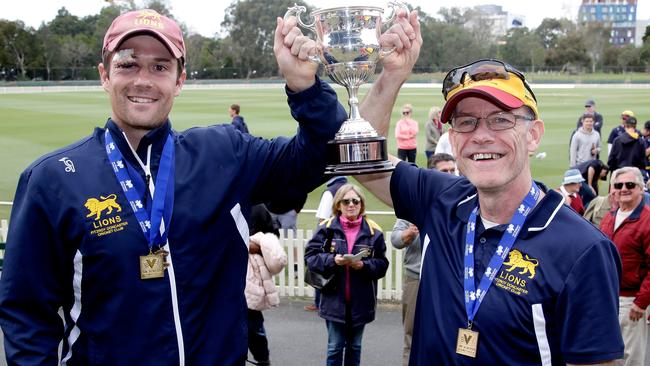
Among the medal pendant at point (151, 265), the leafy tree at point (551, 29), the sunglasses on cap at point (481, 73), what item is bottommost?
the medal pendant at point (151, 265)

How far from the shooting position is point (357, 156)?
2.77 m

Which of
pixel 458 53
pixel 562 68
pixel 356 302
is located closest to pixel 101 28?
pixel 458 53

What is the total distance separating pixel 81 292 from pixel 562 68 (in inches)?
3649

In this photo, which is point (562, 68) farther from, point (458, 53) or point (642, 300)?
point (642, 300)

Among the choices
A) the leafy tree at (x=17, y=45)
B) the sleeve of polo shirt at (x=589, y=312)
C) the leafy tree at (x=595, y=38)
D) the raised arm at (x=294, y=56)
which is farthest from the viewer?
the leafy tree at (x=595, y=38)

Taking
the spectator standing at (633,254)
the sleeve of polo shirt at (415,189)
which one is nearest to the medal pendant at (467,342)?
the sleeve of polo shirt at (415,189)

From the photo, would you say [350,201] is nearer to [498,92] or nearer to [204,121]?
[498,92]

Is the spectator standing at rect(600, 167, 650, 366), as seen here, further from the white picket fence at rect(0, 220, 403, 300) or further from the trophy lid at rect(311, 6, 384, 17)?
the trophy lid at rect(311, 6, 384, 17)

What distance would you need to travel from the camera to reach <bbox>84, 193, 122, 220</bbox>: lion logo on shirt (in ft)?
7.68

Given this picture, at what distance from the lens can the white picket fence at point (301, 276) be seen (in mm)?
8445

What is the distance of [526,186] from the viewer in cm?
262

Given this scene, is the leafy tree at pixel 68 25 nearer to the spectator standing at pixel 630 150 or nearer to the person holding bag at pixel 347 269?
the spectator standing at pixel 630 150

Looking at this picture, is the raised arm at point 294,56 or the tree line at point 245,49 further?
the tree line at point 245,49

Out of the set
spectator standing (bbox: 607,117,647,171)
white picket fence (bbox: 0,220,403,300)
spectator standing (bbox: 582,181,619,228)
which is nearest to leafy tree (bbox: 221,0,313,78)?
spectator standing (bbox: 607,117,647,171)
